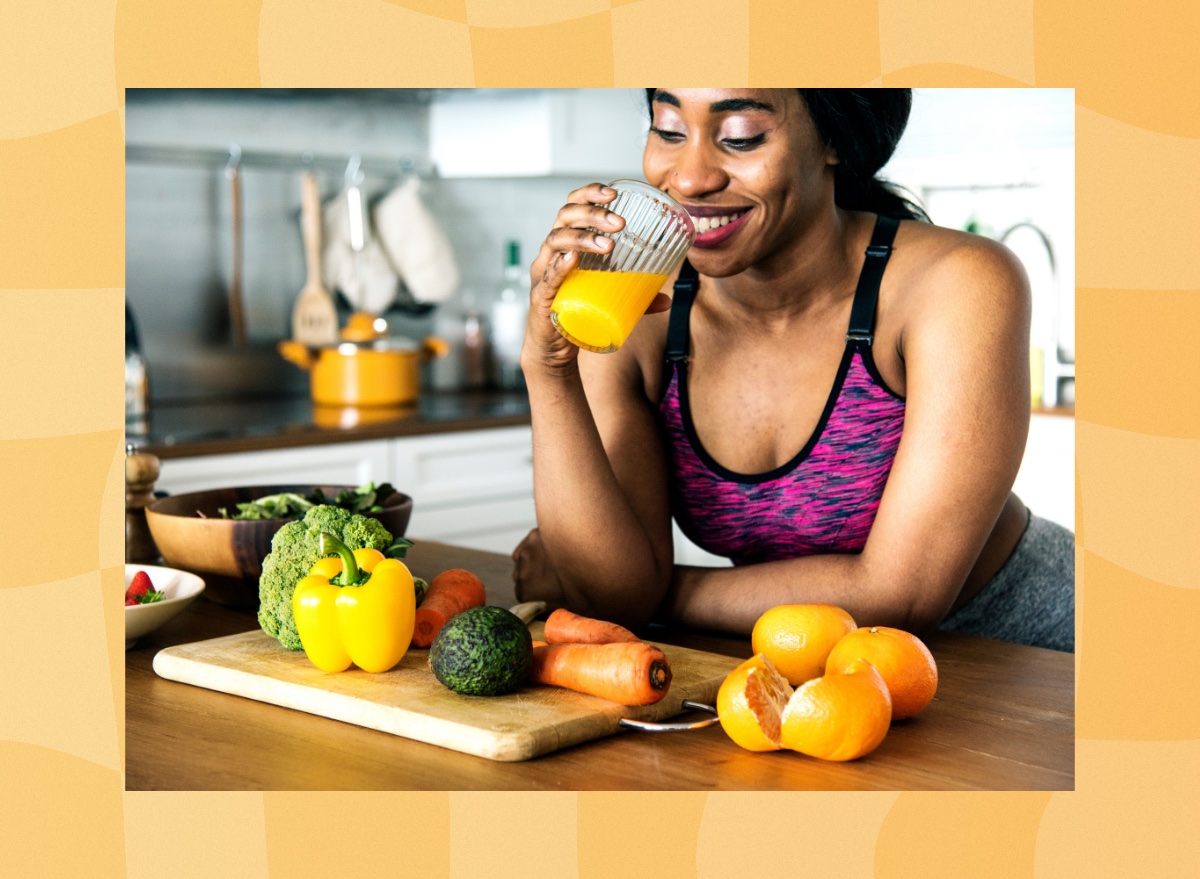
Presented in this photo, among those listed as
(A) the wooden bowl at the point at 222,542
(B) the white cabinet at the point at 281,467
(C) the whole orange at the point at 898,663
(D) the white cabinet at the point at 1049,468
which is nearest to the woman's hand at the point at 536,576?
(A) the wooden bowl at the point at 222,542

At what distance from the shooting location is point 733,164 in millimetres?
1371

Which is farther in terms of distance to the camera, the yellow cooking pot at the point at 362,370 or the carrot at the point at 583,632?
the yellow cooking pot at the point at 362,370

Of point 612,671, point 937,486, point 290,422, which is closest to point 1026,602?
point 937,486

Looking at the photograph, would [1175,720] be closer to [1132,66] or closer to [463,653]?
[1132,66]

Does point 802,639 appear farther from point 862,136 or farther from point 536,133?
point 536,133

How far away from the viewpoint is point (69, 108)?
29.0 inches

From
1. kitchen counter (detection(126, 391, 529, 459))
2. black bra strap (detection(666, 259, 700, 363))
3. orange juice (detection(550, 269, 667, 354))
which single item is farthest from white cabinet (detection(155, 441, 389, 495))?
Answer: orange juice (detection(550, 269, 667, 354))

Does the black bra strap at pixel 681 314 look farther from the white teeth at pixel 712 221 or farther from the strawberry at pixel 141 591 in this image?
the strawberry at pixel 141 591

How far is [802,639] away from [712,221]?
0.52 m

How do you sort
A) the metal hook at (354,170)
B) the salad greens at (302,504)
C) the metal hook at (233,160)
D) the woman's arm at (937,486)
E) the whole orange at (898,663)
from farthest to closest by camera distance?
the metal hook at (354,170)
the metal hook at (233,160)
the salad greens at (302,504)
the woman's arm at (937,486)
the whole orange at (898,663)

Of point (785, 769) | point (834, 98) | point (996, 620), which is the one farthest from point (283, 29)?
point (996, 620)

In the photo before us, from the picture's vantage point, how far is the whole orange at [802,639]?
1065 mm

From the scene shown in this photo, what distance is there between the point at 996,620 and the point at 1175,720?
1.02m

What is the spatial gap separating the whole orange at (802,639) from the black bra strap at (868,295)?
52 cm
